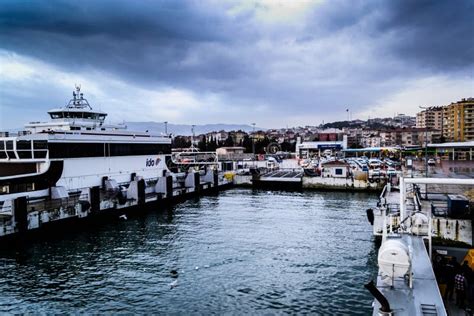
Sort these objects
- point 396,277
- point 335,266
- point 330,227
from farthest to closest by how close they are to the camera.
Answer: point 330,227 → point 335,266 → point 396,277

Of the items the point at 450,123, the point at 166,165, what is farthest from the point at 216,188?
the point at 450,123

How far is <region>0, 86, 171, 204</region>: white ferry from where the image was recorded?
26.3 m

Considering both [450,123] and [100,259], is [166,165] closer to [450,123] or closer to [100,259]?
[100,259]

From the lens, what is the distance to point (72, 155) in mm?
29234

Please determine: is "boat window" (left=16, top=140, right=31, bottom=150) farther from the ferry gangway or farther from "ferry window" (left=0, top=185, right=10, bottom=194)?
the ferry gangway

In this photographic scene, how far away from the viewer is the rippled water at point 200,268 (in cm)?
1250

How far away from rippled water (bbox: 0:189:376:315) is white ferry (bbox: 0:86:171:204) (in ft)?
17.8

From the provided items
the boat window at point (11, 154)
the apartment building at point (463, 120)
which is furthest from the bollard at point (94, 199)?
the apartment building at point (463, 120)

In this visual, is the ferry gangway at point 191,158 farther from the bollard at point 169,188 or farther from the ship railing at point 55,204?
the ship railing at point 55,204

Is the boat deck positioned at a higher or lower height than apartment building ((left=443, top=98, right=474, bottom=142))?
lower

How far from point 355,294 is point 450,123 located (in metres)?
134

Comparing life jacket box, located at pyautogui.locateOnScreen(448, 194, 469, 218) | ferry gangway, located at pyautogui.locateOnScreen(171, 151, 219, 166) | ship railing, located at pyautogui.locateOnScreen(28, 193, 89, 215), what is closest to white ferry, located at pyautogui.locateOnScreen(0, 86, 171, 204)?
ship railing, located at pyautogui.locateOnScreen(28, 193, 89, 215)

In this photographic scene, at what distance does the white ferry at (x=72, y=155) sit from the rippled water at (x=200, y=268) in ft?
17.8

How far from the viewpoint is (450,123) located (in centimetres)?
12788
